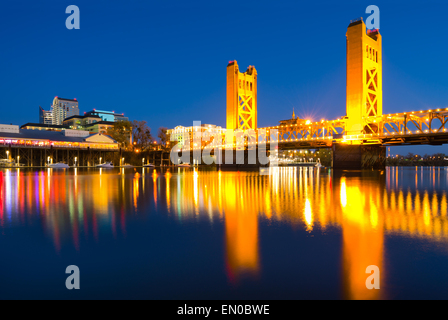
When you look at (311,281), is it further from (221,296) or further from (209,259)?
(209,259)

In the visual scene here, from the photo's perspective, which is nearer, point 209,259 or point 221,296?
point 221,296

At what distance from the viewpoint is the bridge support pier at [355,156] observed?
46.9 meters

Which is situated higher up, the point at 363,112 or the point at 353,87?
the point at 353,87

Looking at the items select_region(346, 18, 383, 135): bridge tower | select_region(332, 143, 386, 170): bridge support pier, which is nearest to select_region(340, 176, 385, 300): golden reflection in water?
select_region(346, 18, 383, 135): bridge tower

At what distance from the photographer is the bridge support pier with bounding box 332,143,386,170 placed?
46906 mm

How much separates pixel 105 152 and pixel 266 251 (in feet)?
275

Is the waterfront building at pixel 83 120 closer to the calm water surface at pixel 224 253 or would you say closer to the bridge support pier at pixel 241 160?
the bridge support pier at pixel 241 160

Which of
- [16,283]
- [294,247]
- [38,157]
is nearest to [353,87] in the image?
[294,247]

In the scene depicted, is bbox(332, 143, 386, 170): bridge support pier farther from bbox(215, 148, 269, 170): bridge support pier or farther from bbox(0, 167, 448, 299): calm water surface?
bbox(0, 167, 448, 299): calm water surface

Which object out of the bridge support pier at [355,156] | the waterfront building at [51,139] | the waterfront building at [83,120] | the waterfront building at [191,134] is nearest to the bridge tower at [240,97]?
the waterfront building at [191,134]

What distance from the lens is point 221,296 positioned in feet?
10.8

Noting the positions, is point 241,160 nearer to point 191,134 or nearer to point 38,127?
point 191,134

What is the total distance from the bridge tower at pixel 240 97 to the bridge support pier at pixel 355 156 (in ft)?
79.1

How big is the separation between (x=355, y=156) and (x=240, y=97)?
107 ft
